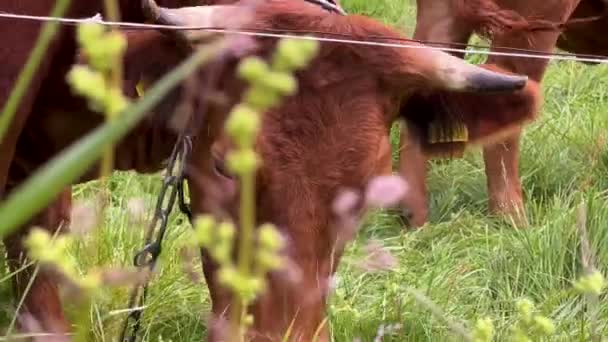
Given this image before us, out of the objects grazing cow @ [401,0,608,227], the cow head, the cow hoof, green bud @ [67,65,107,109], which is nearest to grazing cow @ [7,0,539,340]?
the cow head

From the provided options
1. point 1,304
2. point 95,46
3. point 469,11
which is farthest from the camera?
point 1,304

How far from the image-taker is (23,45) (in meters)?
2.46

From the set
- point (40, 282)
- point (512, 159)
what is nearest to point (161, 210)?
point (40, 282)

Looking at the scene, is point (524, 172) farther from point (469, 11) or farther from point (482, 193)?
point (469, 11)

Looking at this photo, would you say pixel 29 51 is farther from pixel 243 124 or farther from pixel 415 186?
pixel 415 186

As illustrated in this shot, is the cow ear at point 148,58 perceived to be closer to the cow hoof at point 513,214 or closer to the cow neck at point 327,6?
the cow neck at point 327,6

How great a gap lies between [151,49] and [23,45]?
0.99 ft

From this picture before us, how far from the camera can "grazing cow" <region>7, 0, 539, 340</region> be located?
7.47ft

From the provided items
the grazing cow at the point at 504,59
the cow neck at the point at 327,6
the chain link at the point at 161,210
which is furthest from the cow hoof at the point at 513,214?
the chain link at the point at 161,210

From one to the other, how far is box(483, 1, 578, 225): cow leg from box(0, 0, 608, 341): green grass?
0.25 ft

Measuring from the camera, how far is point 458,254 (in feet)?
13.4

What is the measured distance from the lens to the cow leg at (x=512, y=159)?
15.0 ft

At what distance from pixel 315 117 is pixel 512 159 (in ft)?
9.24

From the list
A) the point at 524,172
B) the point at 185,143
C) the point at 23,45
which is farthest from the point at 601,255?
the point at 23,45
